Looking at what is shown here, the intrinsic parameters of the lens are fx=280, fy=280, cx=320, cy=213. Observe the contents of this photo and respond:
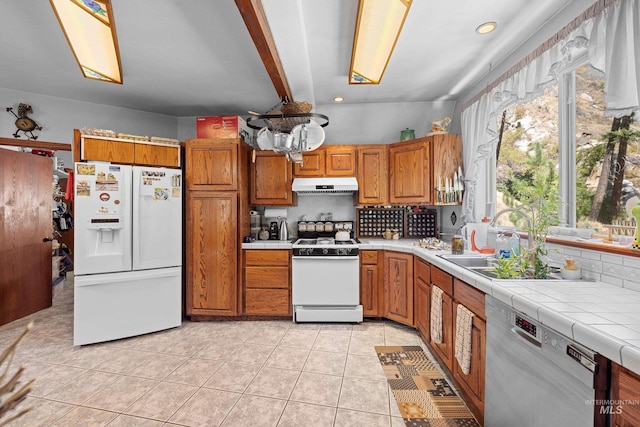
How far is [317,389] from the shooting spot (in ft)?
6.38

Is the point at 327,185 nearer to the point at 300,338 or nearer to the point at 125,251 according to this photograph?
the point at 300,338

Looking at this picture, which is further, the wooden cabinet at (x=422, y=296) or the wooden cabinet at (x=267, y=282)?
the wooden cabinet at (x=267, y=282)

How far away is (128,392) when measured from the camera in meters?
1.92

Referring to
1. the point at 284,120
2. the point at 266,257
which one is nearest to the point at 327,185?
the point at 284,120

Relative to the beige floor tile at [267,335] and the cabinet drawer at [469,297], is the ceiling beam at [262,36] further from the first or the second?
the beige floor tile at [267,335]

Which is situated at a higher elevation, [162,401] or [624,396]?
[624,396]

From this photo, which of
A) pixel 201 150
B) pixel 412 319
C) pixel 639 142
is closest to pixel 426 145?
pixel 639 142

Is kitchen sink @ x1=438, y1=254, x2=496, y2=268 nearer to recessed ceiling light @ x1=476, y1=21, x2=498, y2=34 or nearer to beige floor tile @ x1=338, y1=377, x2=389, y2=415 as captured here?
beige floor tile @ x1=338, y1=377, x2=389, y2=415

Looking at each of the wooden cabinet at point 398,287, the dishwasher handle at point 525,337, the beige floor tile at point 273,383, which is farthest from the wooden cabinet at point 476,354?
the beige floor tile at point 273,383

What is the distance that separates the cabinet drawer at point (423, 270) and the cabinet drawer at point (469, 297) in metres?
0.48

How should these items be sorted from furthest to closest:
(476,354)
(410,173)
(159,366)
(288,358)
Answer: (410,173)
(288,358)
(159,366)
(476,354)

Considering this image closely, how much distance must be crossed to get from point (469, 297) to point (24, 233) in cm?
459

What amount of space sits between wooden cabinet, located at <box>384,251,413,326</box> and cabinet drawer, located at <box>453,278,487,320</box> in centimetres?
89

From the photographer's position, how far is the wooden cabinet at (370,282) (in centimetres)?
303
